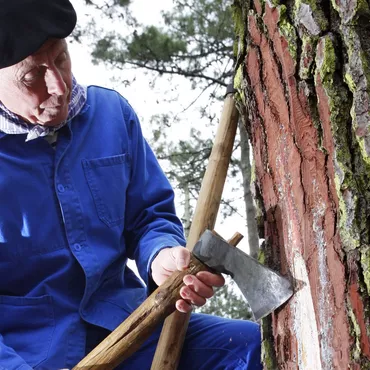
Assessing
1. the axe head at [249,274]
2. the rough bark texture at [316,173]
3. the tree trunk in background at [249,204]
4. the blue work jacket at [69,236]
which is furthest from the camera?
the tree trunk in background at [249,204]

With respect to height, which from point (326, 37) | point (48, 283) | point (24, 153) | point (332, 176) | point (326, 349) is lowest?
point (326, 349)

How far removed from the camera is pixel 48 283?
1962mm

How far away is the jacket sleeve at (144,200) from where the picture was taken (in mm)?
2141

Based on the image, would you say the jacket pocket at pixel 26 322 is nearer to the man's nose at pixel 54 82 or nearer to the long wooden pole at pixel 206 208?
the long wooden pole at pixel 206 208

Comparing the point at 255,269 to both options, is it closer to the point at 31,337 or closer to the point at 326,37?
the point at 326,37

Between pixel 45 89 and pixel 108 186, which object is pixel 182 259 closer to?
pixel 108 186

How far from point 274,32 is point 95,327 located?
110cm

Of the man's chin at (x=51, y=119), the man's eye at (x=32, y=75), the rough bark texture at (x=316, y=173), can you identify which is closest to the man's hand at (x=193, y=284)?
the rough bark texture at (x=316, y=173)

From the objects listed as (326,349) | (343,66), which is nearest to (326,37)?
(343,66)

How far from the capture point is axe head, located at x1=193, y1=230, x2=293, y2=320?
157cm

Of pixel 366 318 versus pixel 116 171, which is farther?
pixel 116 171

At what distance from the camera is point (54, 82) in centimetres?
190

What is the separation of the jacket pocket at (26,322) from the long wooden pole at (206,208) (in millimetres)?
365

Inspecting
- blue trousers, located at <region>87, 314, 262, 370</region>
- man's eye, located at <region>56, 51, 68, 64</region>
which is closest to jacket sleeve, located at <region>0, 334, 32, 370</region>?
blue trousers, located at <region>87, 314, 262, 370</region>
